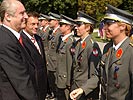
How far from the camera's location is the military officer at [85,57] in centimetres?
550

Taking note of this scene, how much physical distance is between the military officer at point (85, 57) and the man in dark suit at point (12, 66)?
1.66 m

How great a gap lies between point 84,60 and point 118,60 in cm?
146

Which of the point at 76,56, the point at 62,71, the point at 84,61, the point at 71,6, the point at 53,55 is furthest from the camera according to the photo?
the point at 71,6

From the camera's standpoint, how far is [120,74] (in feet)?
14.0

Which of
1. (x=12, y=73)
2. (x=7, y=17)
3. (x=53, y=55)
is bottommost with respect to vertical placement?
(x=53, y=55)

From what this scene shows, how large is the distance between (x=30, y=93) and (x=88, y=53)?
202cm

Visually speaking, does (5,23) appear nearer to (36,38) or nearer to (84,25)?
(36,38)

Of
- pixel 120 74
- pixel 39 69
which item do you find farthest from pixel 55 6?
pixel 120 74

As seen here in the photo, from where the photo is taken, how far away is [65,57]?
22.5 feet

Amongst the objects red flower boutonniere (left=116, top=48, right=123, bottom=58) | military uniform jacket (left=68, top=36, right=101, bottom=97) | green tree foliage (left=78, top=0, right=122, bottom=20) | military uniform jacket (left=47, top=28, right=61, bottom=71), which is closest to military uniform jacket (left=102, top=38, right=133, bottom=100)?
red flower boutonniere (left=116, top=48, right=123, bottom=58)

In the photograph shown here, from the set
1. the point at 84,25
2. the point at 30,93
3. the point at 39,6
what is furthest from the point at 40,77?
the point at 39,6

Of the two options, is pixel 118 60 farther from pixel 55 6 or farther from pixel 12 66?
pixel 55 6

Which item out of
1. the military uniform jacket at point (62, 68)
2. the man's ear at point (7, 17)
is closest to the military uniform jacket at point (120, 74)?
the man's ear at point (7, 17)

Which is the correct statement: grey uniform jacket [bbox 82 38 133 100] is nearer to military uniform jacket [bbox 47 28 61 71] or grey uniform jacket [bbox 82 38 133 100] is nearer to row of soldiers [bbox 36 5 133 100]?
row of soldiers [bbox 36 5 133 100]
